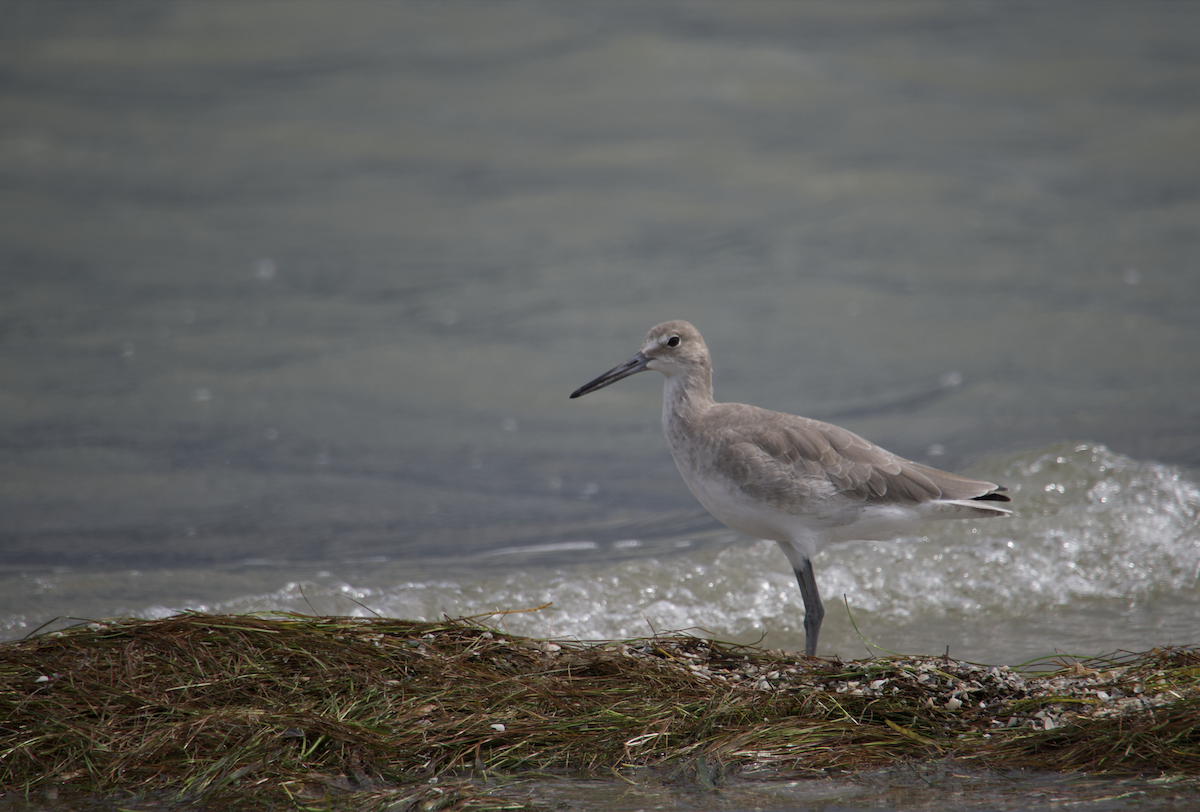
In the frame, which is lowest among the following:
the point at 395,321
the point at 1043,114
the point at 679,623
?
the point at 679,623

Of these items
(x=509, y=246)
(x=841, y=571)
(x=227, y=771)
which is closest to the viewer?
(x=227, y=771)

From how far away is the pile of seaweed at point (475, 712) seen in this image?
140 inches

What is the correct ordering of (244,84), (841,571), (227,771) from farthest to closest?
(244,84), (841,571), (227,771)

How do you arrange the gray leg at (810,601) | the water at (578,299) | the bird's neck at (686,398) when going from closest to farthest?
the gray leg at (810,601) < the bird's neck at (686,398) < the water at (578,299)

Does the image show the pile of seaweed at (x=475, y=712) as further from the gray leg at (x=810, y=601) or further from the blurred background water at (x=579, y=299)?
the blurred background water at (x=579, y=299)

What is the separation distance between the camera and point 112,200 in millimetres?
11742

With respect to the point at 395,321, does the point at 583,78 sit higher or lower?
higher

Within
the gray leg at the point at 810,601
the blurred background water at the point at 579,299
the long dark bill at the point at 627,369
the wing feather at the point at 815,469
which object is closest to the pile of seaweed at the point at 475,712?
the gray leg at the point at 810,601

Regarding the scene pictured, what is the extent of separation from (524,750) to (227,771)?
90 centimetres

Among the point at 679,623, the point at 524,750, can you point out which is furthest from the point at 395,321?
the point at 524,750

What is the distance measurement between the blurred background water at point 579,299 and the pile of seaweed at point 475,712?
988 mm

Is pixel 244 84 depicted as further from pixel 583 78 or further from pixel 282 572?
pixel 282 572

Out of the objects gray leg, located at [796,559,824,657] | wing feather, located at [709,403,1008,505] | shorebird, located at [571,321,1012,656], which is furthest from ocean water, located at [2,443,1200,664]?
wing feather, located at [709,403,1008,505]

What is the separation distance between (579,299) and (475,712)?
274 inches
